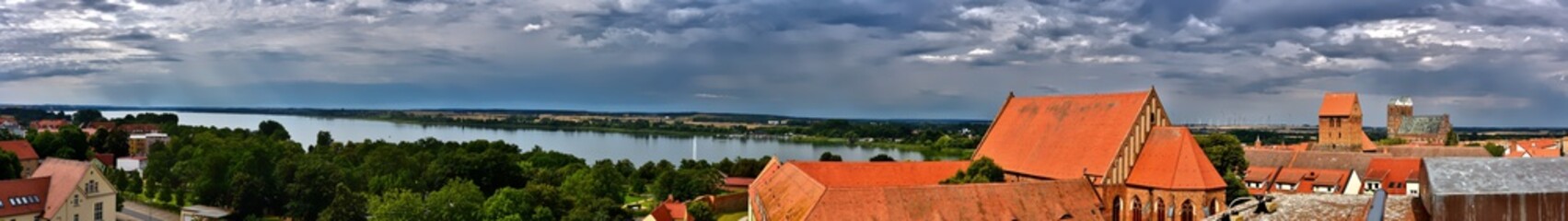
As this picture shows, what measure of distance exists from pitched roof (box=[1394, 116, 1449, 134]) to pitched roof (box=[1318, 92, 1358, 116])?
3740 cm

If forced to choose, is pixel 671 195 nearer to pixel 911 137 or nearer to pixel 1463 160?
pixel 1463 160

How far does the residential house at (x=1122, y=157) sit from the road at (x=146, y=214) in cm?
3522

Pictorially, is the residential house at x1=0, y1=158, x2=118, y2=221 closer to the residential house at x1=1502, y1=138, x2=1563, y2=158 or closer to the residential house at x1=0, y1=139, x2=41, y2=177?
the residential house at x1=0, y1=139, x2=41, y2=177

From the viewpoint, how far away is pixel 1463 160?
20.1 ft

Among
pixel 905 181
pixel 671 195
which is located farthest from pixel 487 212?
pixel 671 195

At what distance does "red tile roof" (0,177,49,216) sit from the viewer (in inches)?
1304

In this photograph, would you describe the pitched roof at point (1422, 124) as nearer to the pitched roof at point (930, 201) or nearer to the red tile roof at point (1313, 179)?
the red tile roof at point (1313, 179)

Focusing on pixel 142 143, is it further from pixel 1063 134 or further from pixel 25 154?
pixel 1063 134

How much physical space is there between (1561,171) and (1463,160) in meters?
0.57

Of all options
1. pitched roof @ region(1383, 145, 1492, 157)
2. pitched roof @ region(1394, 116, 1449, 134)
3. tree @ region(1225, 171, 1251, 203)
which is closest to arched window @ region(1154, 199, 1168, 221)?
tree @ region(1225, 171, 1251, 203)

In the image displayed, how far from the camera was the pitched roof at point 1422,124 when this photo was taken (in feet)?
358

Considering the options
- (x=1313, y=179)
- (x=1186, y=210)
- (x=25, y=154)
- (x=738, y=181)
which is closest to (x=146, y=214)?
(x=25, y=154)

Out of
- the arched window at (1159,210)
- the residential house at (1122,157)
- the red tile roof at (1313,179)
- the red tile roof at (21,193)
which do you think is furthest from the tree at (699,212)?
the red tile roof at (1313,179)

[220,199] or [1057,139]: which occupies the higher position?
[1057,139]
